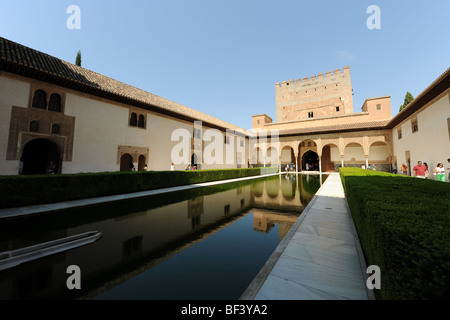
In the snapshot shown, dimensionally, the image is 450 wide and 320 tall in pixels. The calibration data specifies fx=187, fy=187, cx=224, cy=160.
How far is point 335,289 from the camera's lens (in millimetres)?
1982

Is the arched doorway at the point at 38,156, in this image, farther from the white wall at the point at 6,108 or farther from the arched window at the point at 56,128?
the white wall at the point at 6,108

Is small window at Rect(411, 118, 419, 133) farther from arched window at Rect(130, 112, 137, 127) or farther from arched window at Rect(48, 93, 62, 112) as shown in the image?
arched window at Rect(48, 93, 62, 112)

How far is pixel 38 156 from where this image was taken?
10008 millimetres

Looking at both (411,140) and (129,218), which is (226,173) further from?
(411,140)

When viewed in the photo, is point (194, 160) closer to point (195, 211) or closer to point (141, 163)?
point (141, 163)

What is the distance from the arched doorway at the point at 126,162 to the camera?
12.5m

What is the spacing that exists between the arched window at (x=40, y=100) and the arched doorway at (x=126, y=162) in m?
4.73

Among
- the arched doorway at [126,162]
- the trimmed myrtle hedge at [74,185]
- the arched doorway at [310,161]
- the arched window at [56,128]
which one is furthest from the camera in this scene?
the arched doorway at [310,161]

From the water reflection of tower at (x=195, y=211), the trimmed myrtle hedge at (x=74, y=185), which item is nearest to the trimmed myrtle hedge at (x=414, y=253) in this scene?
the water reflection of tower at (x=195, y=211)

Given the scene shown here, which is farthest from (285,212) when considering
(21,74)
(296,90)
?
(296,90)

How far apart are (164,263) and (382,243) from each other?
101 inches

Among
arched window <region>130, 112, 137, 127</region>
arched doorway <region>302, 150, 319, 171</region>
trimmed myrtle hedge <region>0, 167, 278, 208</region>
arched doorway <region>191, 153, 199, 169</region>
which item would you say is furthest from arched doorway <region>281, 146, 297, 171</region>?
arched window <region>130, 112, 137, 127</region>

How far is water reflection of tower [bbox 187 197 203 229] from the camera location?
15.2 ft

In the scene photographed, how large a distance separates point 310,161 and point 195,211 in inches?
1080
